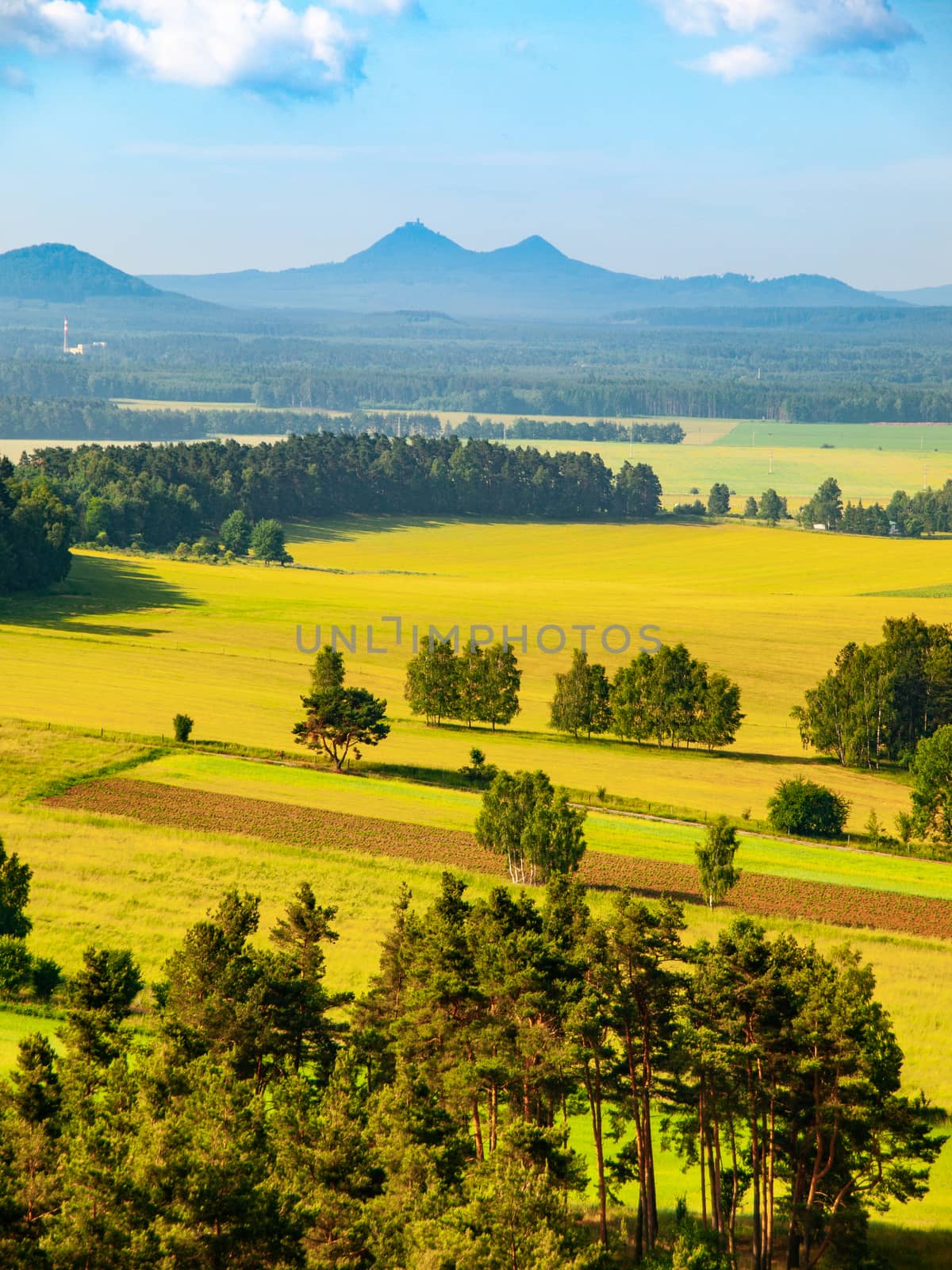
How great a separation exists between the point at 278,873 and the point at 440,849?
745cm

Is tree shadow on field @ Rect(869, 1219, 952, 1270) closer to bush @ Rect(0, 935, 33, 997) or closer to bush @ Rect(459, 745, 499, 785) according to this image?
bush @ Rect(0, 935, 33, 997)

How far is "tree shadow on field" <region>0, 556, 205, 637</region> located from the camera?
112625 millimetres

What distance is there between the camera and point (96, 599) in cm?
12450

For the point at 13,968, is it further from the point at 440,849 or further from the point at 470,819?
the point at 470,819

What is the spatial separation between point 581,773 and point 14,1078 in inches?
2008

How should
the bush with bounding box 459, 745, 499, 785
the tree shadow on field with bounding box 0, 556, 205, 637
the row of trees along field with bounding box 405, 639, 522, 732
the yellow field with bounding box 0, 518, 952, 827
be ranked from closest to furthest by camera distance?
the bush with bounding box 459, 745, 499, 785
the yellow field with bounding box 0, 518, 952, 827
the row of trees along field with bounding box 405, 639, 522, 732
the tree shadow on field with bounding box 0, 556, 205, 637

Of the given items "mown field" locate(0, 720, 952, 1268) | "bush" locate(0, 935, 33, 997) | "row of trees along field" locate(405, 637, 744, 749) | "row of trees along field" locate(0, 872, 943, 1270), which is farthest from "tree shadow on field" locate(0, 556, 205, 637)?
"row of trees along field" locate(0, 872, 943, 1270)

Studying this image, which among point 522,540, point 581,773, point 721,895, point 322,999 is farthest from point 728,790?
point 522,540

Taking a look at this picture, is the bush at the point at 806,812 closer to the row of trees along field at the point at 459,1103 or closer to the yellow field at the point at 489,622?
the yellow field at the point at 489,622

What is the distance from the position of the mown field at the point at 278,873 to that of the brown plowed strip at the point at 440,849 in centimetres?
102

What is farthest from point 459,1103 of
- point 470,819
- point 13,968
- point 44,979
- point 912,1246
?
point 470,819

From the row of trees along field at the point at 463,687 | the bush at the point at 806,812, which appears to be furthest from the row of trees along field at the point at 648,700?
the bush at the point at 806,812

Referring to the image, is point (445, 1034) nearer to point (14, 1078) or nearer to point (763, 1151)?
point (763, 1151)

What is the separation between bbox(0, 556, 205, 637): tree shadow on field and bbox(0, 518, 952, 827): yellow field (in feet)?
1.03
